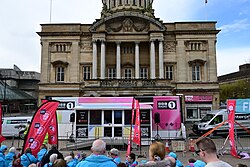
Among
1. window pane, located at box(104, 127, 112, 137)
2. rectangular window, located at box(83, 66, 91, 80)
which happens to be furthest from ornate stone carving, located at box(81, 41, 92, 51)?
window pane, located at box(104, 127, 112, 137)

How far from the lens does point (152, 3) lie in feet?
168

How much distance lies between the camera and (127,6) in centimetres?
4756

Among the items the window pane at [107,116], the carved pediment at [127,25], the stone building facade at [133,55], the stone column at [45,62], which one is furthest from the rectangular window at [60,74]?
the window pane at [107,116]

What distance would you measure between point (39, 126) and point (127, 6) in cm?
4087

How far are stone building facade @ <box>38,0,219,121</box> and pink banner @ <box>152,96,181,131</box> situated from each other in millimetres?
16705

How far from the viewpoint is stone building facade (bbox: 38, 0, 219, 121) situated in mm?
39469

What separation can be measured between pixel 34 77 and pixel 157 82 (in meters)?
64.1

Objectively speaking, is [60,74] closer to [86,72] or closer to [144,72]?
[86,72]

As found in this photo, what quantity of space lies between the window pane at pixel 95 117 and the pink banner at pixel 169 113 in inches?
197

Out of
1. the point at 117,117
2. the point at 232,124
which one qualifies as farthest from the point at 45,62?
the point at 232,124

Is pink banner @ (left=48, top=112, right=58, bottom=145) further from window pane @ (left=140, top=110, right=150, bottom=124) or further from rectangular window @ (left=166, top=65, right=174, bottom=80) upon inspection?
rectangular window @ (left=166, top=65, right=174, bottom=80)

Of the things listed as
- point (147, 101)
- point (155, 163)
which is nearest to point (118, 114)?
point (147, 101)

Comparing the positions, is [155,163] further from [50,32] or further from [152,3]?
[152,3]

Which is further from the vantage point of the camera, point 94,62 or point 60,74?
point 60,74
